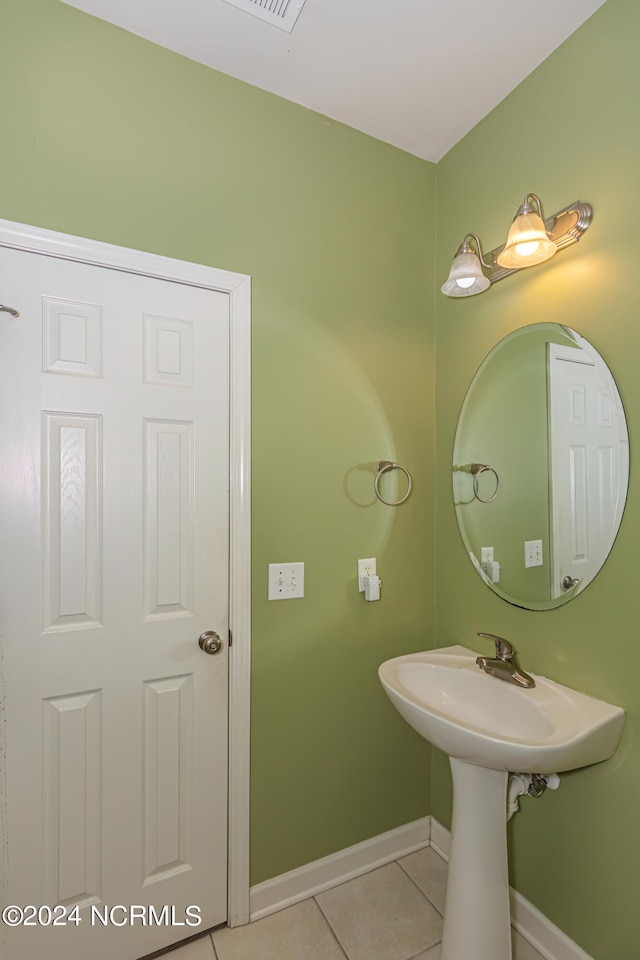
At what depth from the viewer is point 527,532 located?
1509 mm

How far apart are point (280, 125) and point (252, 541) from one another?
→ 55.5 inches

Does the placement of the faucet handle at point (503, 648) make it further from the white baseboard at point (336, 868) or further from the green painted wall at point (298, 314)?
the white baseboard at point (336, 868)

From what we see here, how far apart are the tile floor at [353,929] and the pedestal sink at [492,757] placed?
230mm

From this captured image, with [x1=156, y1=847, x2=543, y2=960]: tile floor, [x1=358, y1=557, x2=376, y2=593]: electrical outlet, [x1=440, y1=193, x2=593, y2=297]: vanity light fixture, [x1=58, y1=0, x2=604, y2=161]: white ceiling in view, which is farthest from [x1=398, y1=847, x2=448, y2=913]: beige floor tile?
[x1=58, y1=0, x2=604, y2=161]: white ceiling

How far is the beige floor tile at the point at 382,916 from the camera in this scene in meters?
1.41

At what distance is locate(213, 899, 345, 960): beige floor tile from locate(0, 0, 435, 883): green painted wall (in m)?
0.14

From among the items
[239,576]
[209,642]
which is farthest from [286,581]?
[209,642]

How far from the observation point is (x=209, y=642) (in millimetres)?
1431

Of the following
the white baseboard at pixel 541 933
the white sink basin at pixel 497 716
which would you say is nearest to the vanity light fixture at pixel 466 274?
the white sink basin at pixel 497 716

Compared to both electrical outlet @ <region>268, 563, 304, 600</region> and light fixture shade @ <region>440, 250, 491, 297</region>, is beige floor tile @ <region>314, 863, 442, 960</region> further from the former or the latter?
light fixture shade @ <region>440, 250, 491, 297</region>

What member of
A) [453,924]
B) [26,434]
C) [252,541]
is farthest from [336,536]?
[453,924]

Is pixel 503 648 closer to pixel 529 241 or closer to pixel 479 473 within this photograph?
pixel 479 473

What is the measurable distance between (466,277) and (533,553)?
2.92 feet

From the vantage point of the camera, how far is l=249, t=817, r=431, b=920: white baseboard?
1520 mm
